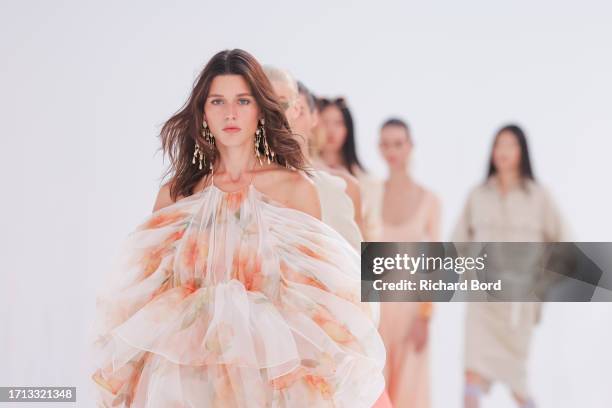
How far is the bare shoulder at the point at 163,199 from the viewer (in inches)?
122

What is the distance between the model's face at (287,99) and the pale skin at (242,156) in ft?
0.34

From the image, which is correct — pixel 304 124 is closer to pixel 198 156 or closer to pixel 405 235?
pixel 198 156

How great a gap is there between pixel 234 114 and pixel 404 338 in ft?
2.99

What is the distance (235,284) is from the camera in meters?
2.98

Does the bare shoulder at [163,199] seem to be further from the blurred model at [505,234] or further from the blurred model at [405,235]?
the blurred model at [505,234]

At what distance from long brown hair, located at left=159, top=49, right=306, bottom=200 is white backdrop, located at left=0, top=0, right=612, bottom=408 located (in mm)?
56

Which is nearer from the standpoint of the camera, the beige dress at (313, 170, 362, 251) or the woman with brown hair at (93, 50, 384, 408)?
the woman with brown hair at (93, 50, 384, 408)

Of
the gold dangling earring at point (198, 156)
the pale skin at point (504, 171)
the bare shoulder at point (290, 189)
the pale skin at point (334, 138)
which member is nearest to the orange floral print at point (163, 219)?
the gold dangling earring at point (198, 156)

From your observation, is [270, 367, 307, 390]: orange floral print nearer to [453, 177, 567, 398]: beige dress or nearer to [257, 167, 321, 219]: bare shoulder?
[257, 167, 321, 219]: bare shoulder

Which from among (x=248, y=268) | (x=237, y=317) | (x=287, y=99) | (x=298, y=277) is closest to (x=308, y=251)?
(x=298, y=277)

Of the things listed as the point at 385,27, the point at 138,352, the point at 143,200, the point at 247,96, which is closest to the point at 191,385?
the point at 138,352

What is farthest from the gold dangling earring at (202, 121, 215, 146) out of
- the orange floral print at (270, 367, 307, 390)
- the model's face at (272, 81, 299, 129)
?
the orange floral print at (270, 367, 307, 390)

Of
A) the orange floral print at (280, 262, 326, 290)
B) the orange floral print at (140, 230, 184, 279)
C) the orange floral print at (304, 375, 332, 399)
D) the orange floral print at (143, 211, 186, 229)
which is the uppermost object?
the orange floral print at (143, 211, 186, 229)

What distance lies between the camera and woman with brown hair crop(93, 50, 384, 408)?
9.52 ft
